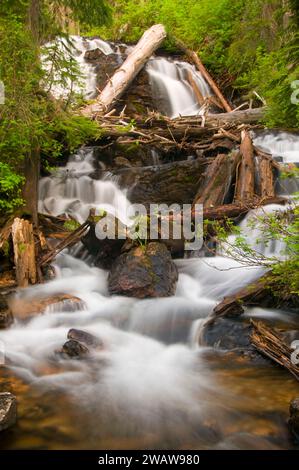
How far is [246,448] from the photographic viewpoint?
3500mm

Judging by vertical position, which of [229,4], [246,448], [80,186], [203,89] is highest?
[229,4]

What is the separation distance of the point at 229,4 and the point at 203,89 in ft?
13.4

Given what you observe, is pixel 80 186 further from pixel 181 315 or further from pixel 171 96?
pixel 171 96

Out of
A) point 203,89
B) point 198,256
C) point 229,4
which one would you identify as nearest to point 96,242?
point 198,256

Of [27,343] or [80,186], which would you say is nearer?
[27,343]

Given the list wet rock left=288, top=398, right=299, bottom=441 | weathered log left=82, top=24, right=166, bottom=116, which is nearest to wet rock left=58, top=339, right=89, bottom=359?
wet rock left=288, top=398, right=299, bottom=441

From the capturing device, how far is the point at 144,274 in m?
6.96

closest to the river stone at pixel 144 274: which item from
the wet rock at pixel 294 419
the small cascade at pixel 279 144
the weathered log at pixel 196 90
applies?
the wet rock at pixel 294 419

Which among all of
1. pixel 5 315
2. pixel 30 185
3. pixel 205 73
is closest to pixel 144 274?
pixel 5 315

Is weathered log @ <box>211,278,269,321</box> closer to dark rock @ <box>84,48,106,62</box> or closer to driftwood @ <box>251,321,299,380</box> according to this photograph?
driftwood @ <box>251,321,299,380</box>

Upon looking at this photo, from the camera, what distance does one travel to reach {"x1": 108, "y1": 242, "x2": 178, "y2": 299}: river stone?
22.5 ft

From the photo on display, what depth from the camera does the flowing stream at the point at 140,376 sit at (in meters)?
3.69

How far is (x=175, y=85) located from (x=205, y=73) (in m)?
1.59

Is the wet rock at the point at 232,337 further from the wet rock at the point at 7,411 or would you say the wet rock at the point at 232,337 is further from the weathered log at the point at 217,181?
the weathered log at the point at 217,181
